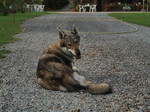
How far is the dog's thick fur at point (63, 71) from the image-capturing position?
4152 mm

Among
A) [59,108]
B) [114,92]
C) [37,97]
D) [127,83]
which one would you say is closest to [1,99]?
[37,97]

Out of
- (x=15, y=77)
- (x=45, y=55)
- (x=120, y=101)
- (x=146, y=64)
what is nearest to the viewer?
(x=120, y=101)

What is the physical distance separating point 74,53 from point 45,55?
0.68m

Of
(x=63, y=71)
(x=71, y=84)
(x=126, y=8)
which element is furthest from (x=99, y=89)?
(x=126, y=8)

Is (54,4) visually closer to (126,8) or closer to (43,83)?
(126,8)

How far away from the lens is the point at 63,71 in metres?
4.24

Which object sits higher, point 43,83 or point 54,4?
point 54,4

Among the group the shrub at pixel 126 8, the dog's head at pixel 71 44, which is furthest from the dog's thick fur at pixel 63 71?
the shrub at pixel 126 8

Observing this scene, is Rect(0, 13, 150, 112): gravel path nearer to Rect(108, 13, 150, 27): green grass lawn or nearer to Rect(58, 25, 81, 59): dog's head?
Rect(58, 25, 81, 59): dog's head

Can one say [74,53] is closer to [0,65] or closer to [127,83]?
[127,83]

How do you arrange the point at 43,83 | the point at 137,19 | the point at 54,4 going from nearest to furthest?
the point at 43,83
the point at 137,19
the point at 54,4

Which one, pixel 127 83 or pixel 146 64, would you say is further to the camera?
pixel 146 64

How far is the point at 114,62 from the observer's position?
22.4 feet

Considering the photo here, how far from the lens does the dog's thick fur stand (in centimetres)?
415
